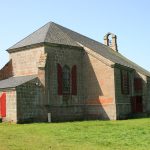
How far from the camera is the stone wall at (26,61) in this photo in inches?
1300

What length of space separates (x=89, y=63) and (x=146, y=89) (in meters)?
A: 8.84

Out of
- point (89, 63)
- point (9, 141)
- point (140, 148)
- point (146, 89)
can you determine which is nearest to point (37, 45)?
point (89, 63)

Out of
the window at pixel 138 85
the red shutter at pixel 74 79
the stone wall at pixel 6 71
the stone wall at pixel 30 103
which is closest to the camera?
the stone wall at pixel 30 103

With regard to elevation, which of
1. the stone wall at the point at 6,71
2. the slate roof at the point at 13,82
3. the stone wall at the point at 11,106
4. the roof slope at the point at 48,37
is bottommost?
the stone wall at the point at 11,106

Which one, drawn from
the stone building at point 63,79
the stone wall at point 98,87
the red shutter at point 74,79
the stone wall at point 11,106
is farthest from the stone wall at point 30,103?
the stone wall at point 98,87

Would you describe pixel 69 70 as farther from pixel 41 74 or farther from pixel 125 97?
pixel 125 97

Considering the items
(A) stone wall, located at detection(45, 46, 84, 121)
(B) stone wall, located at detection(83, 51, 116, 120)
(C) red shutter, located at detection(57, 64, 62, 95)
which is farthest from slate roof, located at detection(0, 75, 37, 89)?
(B) stone wall, located at detection(83, 51, 116, 120)

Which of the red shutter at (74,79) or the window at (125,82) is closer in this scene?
the red shutter at (74,79)

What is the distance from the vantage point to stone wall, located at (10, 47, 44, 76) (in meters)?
33.0

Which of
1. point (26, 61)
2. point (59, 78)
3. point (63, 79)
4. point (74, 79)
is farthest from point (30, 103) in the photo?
point (74, 79)

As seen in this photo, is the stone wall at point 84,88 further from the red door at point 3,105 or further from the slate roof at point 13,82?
the red door at point 3,105

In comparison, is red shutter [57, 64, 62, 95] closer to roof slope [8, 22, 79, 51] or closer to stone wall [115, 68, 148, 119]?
roof slope [8, 22, 79, 51]

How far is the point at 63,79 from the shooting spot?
3369 centimetres

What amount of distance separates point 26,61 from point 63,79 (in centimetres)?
399
